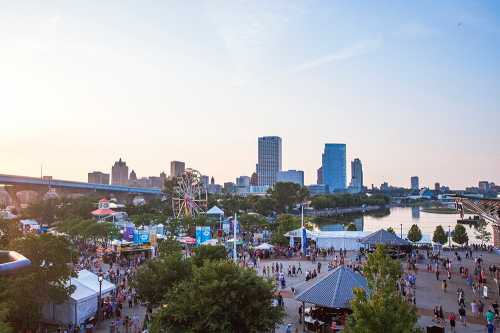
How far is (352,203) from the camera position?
178500 mm

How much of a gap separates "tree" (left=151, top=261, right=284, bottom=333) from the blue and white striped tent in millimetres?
4740

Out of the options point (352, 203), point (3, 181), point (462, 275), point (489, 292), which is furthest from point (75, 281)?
point (352, 203)

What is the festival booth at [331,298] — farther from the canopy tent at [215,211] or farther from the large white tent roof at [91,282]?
the canopy tent at [215,211]

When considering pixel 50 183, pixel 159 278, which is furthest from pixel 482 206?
pixel 50 183

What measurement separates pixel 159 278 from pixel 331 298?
28.8ft

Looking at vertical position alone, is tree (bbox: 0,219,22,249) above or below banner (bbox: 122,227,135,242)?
above

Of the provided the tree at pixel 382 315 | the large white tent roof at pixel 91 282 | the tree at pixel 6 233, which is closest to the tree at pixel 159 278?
the large white tent roof at pixel 91 282

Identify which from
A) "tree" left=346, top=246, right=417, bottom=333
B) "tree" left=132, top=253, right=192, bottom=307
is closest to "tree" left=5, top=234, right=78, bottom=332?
"tree" left=132, top=253, right=192, bottom=307

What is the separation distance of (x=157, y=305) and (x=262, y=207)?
9496cm

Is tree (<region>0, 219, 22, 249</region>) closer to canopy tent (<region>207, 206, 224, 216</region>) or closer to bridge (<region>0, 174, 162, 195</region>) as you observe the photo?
canopy tent (<region>207, 206, 224, 216</region>)

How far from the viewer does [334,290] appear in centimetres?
2166

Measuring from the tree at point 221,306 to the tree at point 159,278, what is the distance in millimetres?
5569

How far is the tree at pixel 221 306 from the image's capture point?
16.1 meters

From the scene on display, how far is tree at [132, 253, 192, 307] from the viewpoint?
74.4 feet
